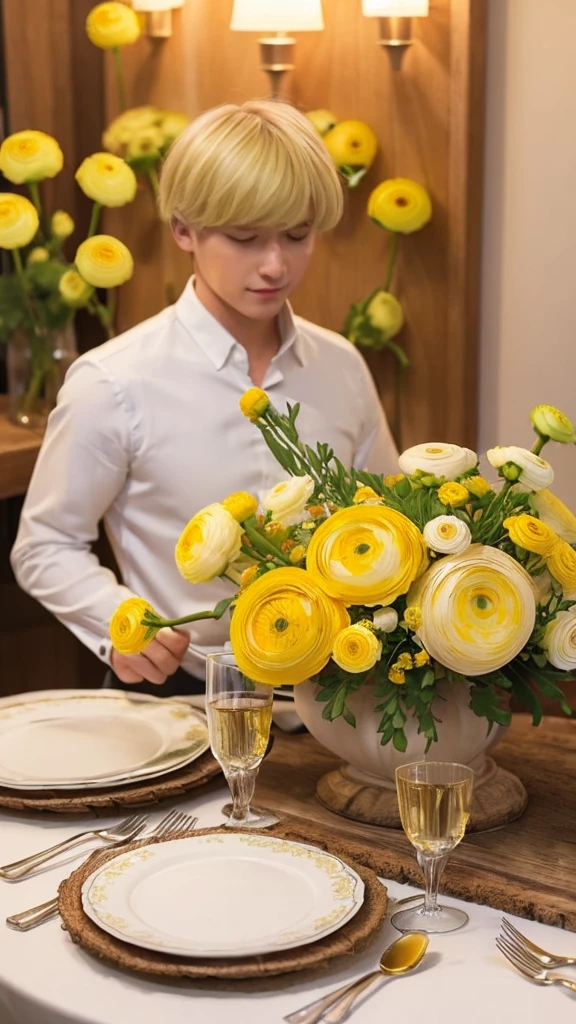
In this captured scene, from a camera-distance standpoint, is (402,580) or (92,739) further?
(92,739)

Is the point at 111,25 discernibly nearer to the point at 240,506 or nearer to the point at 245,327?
the point at 245,327

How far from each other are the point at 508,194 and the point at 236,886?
174cm

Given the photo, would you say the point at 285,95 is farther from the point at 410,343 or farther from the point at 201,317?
the point at 201,317

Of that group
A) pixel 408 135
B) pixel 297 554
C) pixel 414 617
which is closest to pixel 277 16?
pixel 408 135

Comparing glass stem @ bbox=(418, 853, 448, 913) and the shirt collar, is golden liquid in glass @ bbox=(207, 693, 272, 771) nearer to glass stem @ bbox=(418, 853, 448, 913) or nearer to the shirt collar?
glass stem @ bbox=(418, 853, 448, 913)

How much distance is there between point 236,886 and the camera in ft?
3.72

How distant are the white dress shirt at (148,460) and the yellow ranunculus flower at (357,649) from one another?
73cm

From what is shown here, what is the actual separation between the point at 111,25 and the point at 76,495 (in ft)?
3.87

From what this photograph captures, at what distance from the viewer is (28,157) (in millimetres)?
2482

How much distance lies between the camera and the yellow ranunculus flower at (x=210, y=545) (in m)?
1.26

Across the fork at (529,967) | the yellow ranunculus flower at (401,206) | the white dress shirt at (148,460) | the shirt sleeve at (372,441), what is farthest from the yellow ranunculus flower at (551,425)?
the yellow ranunculus flower at (401,206)

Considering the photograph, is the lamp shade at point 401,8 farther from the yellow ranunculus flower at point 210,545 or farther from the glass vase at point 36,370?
the yellow ranunculus flower at point 210,545

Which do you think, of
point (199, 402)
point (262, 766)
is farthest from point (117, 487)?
point (262, 766)

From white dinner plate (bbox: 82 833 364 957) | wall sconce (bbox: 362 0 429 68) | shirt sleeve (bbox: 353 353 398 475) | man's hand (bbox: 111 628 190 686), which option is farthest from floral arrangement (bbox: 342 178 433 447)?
white dinner plate (bbox: 82 833 364 957)
